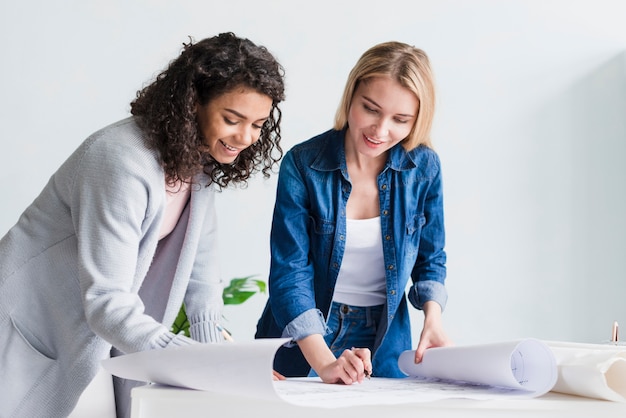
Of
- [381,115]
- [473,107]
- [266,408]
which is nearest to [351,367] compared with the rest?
[266,408]

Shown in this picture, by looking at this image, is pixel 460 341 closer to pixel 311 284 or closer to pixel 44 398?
pixel 311 284

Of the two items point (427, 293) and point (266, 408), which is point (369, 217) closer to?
point (427, 293)

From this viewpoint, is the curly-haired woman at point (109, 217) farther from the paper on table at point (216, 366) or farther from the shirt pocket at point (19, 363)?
the paper on table at point (216, 366)

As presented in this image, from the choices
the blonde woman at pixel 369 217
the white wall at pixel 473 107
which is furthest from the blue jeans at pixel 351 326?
the white wall at pixel 473 107

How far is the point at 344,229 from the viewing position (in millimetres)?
1465

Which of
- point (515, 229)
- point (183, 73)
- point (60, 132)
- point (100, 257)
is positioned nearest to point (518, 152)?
point (515, 229)

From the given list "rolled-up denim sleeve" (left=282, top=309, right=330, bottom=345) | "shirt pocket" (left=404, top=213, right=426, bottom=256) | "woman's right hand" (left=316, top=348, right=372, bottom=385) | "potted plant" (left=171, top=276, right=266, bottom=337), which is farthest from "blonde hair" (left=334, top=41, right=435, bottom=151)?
"potted plant" (left=171, top=276, right=266, bottom=337)

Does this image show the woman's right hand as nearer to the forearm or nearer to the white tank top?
the forearm

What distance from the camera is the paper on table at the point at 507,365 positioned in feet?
3.18

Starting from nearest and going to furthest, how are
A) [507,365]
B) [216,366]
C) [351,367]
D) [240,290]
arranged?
[216,366] < [507,365] < [351,367] < [240,290]

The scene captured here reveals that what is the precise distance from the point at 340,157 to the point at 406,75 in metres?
0.20

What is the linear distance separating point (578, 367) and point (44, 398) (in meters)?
0.77

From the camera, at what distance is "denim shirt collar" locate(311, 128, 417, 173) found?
1.49m

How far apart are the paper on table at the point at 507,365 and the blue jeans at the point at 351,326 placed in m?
0.37
